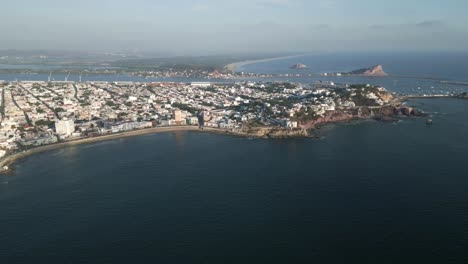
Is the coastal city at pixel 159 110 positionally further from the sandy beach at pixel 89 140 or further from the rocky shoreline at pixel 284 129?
the sandy beach at pixel 89 140

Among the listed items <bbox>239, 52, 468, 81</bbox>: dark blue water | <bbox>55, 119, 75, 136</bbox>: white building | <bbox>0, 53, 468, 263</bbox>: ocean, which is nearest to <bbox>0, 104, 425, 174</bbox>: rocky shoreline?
Result: <bbox>0, 53, 468, 263</bbox>: ocean

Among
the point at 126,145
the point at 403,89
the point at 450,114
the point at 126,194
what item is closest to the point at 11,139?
the point at 126,145

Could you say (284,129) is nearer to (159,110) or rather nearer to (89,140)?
(159,110)

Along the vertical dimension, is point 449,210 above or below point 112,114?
below

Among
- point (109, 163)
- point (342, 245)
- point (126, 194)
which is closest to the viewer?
point (342, 245)

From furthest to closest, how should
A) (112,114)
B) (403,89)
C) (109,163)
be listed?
(403,89)
(112,114)
(109,163)

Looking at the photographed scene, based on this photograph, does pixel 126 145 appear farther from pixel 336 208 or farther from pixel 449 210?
pixel 449 210

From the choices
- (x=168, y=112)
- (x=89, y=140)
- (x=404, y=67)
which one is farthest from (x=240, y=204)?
(x=404, y=67)

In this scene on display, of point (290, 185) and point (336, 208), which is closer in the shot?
point (336, 208)
